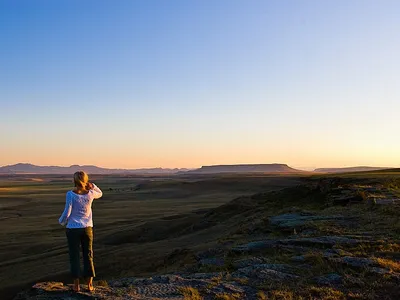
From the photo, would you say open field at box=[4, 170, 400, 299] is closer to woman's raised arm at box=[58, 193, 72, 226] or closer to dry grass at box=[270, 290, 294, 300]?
dry grass at box=[270, 290, 294, 300]

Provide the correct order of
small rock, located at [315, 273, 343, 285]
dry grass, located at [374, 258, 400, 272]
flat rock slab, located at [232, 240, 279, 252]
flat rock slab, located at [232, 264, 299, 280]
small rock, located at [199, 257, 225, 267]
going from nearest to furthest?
1. small rock, located at [315, 273, 343, 285]
2. flat rock slab, located at [232, 264, 299, 280]
3. dry grass, located at [374, 258, 400, 272]
4. small rock, located at [199, 257, 225, 267]
5. flat rock slab, located at [232, 240, 279, 252]

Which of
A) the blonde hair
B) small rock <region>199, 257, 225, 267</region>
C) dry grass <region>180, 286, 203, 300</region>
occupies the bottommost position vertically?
small rock <region>199, 257, 225, 267</region>

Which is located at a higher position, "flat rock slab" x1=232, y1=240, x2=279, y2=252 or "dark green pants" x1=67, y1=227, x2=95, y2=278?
"dark green pants" x1=67, y1=227, x2=95, y2=278

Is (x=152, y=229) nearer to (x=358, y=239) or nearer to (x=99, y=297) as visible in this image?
(x=358, y=239)

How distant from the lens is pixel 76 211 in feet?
22.3

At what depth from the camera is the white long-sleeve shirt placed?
6.73 meters

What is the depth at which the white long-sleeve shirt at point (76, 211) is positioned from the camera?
673 centimetres

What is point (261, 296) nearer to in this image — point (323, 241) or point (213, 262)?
point (213, 262)

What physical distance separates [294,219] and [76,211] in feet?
30.8

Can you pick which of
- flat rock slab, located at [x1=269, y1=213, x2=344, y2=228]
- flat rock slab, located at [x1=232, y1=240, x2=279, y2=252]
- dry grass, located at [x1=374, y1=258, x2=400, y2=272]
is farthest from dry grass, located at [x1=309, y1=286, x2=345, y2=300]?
flat rock slab, located at [x1=269, y1=213, x2=344, y2=228]

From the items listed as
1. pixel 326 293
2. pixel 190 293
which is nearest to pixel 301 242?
pixel 326 293

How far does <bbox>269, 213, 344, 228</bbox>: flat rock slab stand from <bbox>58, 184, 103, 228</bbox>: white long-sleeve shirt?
7906 mm

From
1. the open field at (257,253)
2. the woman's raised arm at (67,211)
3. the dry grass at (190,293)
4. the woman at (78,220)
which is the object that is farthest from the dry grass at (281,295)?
the woman's raised arm at (67,211)

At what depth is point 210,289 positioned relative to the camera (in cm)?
712
